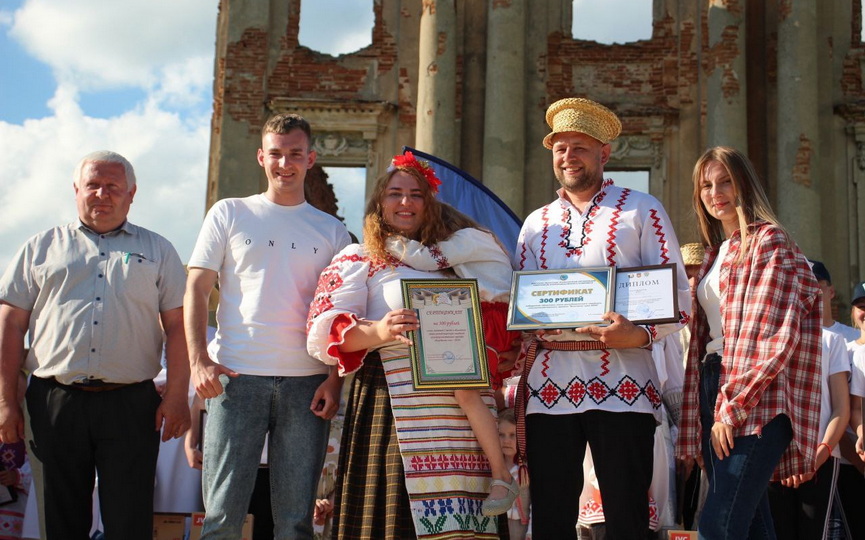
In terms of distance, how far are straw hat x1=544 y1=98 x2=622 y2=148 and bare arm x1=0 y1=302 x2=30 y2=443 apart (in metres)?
3.06

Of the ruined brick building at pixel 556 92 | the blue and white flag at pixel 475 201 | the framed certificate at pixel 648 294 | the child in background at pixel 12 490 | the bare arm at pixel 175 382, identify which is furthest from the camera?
the ruined brick building at pixel 556 92

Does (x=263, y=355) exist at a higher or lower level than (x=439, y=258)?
lower

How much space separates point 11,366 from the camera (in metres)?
5.36

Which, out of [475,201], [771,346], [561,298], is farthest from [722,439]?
[475,201]

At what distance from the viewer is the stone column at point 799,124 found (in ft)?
48.3

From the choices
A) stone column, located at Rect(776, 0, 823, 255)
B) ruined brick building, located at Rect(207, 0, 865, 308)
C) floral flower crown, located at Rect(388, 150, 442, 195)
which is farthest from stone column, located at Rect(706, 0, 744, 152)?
floral flower crown, located at Rect(388, 150, 442, 195)

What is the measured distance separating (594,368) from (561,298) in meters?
0.38

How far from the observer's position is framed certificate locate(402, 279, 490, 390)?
4656 millimetres

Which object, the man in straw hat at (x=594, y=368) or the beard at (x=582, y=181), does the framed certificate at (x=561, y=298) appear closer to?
the man in straw hat at (x=594, y=368)

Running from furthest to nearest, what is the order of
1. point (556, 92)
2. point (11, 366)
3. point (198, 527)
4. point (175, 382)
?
1. point (556, 92)
2. point (198, 527)
3. point (175, 382)
4. point (11, 366)

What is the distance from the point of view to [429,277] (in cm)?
495

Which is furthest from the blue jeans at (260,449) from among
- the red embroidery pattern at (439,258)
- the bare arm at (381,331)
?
the red embroidery pattern at (439,258)

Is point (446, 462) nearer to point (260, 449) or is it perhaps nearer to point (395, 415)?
point (395, 415)

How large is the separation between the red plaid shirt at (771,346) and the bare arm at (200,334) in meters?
2.29
